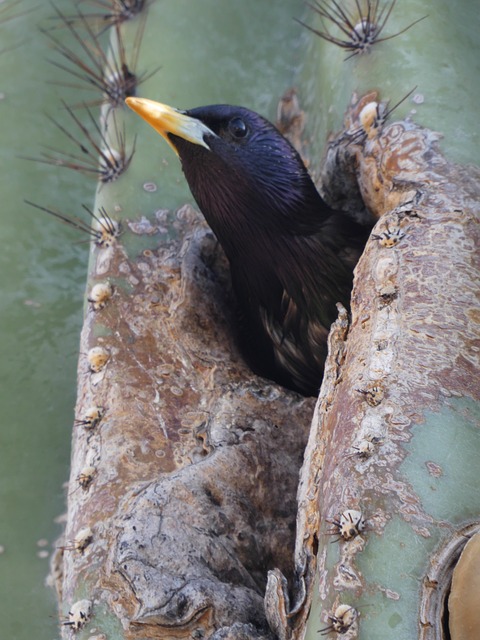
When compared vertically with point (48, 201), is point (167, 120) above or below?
above

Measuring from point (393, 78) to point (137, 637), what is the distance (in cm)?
105

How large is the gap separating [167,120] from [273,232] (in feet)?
1.00

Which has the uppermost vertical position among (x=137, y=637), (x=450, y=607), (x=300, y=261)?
(x=300, y=261)

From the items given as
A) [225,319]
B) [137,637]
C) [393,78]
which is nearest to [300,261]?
[225,319]

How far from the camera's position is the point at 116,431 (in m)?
1.61

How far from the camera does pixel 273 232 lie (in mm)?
1914

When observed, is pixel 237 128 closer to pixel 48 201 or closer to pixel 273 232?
pixel 273 232

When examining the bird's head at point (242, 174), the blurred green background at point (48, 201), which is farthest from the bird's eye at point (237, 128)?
the blurred green background at point (48, 201)

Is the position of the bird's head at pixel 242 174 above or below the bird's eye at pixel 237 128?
below

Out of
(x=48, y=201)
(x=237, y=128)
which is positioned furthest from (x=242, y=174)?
(x=48, y=201)

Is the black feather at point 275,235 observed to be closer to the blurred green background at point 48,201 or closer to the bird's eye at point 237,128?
the bird's eye at point 237,128

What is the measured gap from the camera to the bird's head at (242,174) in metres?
1.87

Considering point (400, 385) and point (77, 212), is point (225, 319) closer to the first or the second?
point (77, 212)

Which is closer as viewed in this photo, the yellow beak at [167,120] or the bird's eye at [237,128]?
the yellow beak at [167,120]
